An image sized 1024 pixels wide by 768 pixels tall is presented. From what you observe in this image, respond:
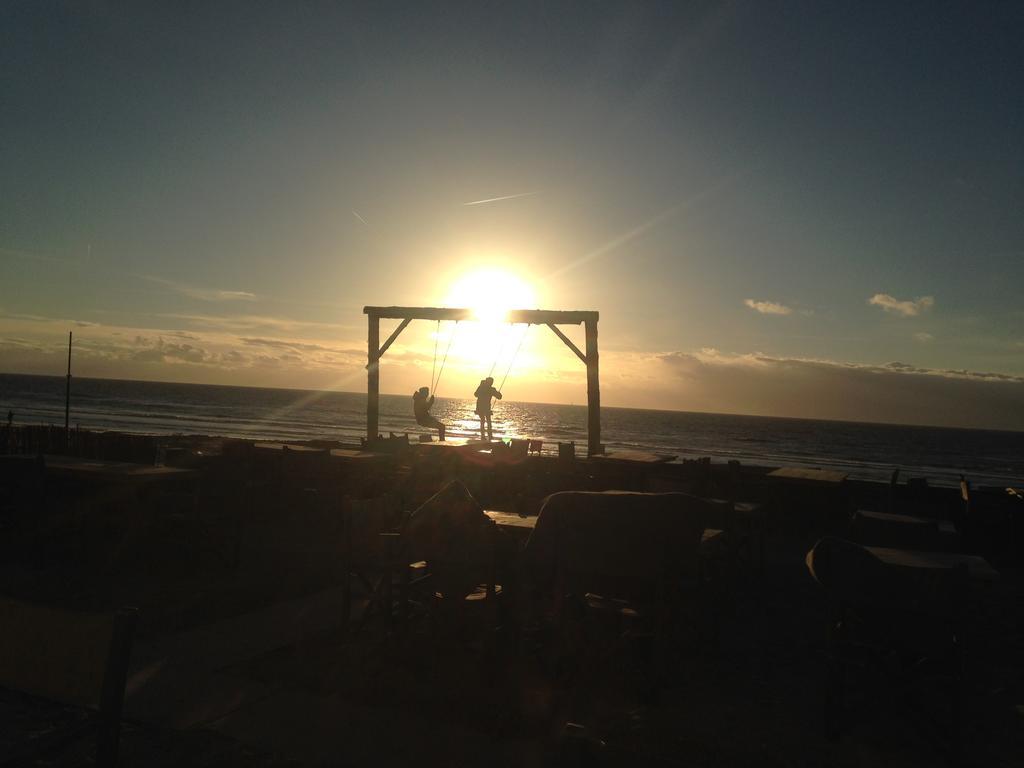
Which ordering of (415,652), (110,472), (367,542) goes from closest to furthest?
(415,652)
(367,542)
(110,472)

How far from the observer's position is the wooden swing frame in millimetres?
12797

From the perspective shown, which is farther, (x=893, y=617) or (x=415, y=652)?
(x=415, y=652)

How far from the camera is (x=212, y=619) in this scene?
6219 mm

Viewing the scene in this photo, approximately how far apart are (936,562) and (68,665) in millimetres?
5890

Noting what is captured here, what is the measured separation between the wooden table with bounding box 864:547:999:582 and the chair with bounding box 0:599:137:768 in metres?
4.17

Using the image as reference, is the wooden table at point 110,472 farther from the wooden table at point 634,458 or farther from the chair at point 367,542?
the wooden table at point 634,458

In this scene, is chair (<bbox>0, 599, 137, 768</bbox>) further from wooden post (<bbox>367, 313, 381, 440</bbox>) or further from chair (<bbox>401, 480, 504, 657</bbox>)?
wooden post (<bbox>367, 313, 381, 440</bbox>)

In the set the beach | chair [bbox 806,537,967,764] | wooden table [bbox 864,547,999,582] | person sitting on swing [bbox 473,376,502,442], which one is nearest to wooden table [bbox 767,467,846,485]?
the beach

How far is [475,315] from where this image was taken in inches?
531

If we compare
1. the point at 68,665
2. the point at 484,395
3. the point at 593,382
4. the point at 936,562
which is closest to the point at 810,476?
the point at 593,382

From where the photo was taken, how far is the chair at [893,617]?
389 centimetres

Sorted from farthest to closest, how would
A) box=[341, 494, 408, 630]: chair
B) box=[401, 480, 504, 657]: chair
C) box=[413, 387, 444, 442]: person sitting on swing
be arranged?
box=[413, 387, 444, 442]: person sitting on swing
box=[341, 494, 408, 630]: chair
box=[401, 480, 504, 657]: chair

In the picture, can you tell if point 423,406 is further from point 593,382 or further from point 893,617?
point 893,617

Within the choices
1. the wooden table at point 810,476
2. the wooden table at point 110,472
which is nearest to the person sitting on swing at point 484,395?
the wooden table at point 810,476
